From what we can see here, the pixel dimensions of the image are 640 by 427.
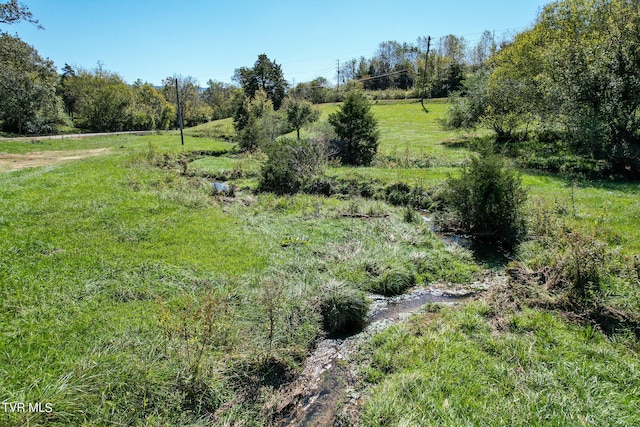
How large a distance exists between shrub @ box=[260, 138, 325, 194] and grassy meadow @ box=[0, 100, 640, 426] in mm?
4182

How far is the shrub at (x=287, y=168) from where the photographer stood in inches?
642

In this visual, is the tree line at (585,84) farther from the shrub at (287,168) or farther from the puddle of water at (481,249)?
the shrub at (287,168)

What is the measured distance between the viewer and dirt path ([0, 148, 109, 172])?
66.9 ft

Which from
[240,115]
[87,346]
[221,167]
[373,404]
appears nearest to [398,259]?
[373,404]

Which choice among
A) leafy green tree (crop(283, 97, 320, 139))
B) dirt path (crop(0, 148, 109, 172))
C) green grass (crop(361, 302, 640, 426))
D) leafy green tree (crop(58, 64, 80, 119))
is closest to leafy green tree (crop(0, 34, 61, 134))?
dirt path (crop(0, 148, 109, 172))

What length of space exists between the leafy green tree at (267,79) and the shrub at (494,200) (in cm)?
4302

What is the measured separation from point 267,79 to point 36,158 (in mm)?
33046

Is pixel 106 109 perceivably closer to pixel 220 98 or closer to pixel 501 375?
pixel 220 98

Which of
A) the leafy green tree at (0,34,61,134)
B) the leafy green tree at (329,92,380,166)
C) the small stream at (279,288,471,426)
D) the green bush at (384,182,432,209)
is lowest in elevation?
the small stream at (279,288,471,426)

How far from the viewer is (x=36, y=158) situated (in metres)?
23.9

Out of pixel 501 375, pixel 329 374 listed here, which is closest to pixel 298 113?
pixel 329 374

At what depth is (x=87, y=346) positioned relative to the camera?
4906 millimetres

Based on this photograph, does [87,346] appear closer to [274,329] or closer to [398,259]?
[274,329]

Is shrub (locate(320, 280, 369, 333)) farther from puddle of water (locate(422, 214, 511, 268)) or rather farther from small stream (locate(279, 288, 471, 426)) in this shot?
puddle of water (locate(422, 214, 511, 268))
